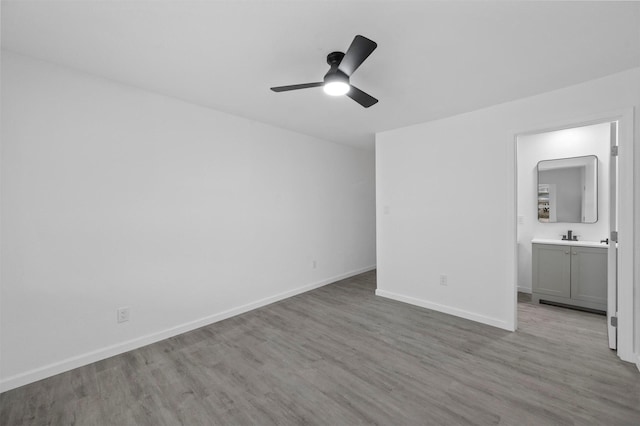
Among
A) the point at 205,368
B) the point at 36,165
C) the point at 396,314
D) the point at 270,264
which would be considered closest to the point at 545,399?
the point at 396,314

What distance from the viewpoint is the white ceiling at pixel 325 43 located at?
155cm

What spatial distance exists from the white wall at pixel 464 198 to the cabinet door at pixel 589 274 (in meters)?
1.23

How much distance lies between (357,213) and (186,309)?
11.1 feet

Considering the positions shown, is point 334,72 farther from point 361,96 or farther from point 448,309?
point 448,309

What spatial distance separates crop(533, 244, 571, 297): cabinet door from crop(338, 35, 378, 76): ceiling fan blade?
3.69 meters

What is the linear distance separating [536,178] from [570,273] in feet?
4.59

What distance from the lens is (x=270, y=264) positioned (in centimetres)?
376

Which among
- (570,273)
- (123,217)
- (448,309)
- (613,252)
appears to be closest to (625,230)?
(613,252)

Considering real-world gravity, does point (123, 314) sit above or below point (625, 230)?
below

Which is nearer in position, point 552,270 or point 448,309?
point 448,309

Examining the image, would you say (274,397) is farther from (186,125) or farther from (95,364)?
(186,125)

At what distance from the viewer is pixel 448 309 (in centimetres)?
333

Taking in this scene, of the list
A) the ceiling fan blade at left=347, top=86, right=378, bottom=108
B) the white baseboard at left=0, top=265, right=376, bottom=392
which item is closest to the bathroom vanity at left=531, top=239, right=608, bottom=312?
the ceiling fan blade at left=347, top=86, right=378, bottom=108

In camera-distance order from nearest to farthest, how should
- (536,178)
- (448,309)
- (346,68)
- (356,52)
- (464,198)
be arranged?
(356,52)
(346,68)
(464,198)
(448,309)
(536,178)
